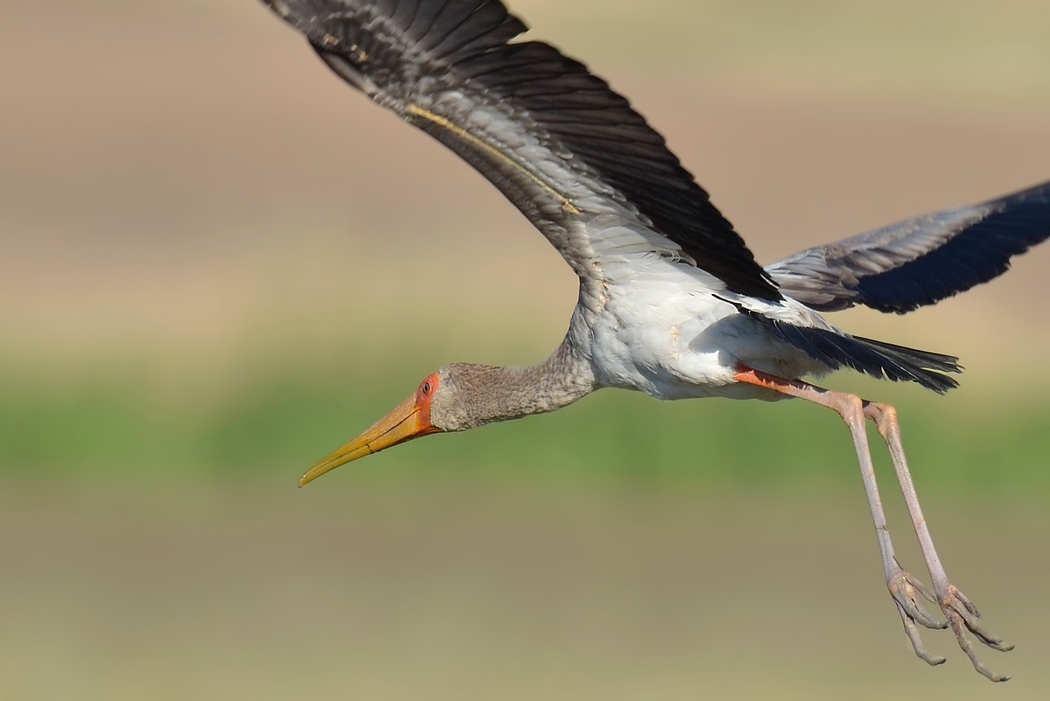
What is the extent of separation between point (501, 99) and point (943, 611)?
2556 millimetres

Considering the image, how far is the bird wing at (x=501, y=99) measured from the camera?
6484 mm

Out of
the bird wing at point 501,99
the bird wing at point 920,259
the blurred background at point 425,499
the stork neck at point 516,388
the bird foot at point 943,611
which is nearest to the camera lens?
the bird wing at point 501,99

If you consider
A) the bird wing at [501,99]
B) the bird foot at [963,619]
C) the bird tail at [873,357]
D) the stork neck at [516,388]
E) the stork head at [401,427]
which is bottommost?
the bird foot at [963,619]

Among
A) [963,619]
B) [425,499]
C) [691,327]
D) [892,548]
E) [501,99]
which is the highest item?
[501,99]

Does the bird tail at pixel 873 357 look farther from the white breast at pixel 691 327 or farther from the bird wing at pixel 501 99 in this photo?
the bird wing at pixel 501 99

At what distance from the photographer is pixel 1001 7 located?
138ft

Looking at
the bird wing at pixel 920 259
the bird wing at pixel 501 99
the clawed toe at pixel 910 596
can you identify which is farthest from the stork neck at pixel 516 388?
the clawed toe at pixel 910 596

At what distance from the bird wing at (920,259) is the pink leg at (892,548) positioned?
1045 millimetres

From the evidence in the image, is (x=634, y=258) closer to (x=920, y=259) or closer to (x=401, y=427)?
(x=920, y=259)

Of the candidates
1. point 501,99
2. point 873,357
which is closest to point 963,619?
point 873,357

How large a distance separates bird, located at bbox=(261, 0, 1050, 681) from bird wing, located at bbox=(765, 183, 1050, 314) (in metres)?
0.01

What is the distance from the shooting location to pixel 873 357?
283 inches

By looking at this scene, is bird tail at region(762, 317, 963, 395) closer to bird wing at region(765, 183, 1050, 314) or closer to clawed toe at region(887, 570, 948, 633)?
clawed toe at region(887, 570, 948, 633)

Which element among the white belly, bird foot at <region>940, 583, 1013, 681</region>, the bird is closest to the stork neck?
the bird
